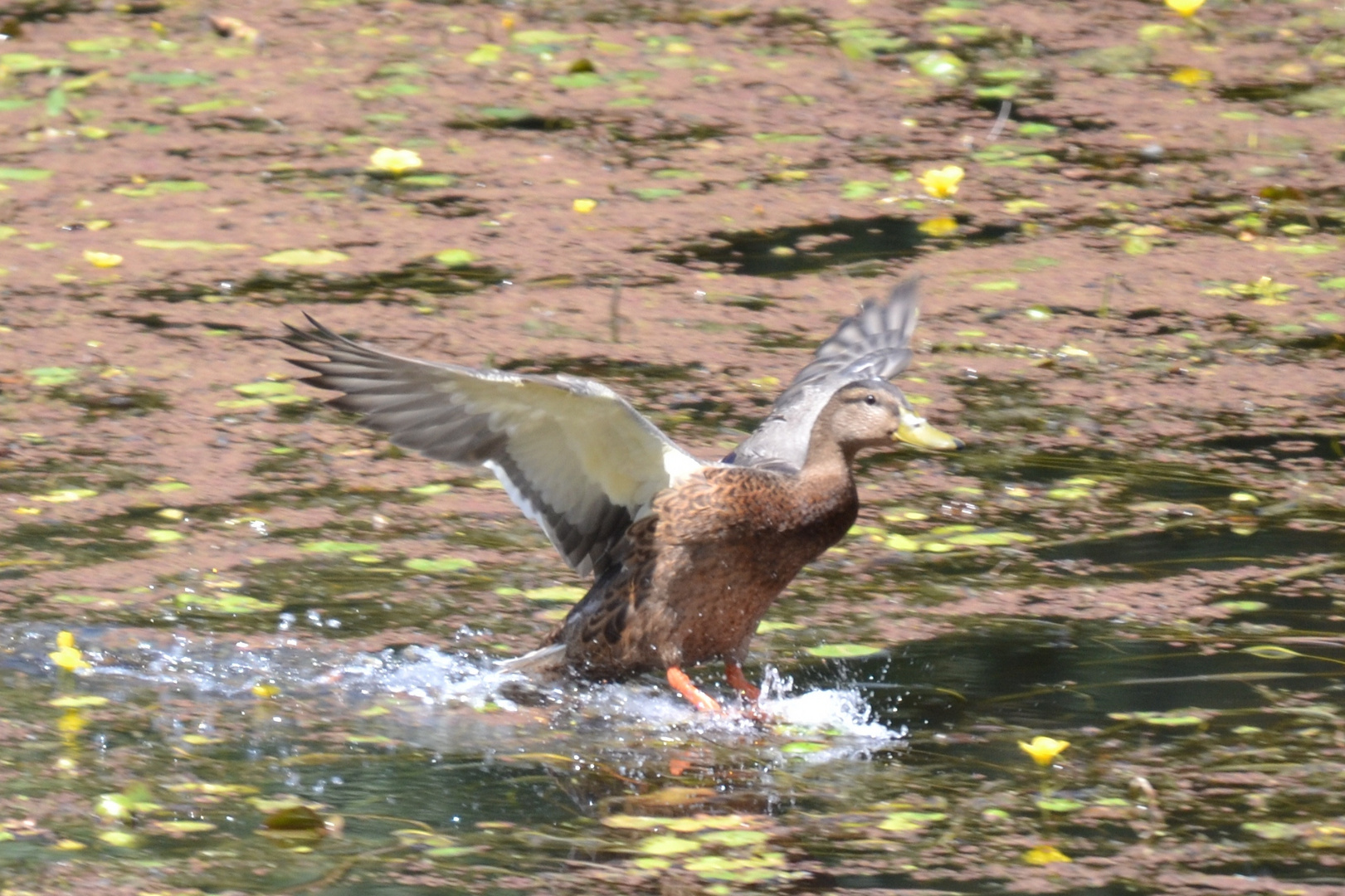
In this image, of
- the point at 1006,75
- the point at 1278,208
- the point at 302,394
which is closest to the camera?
the point at 302,394

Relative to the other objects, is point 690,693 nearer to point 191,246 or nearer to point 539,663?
point 539,663

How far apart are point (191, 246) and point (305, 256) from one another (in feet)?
1.55

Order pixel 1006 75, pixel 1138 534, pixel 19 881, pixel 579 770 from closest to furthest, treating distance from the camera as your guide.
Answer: pixel 19 881 → pixel 579 770 → pixel 1138 534 → pixel 1006 75

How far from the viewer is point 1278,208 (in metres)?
8.82

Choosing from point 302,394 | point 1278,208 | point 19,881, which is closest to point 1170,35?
point 1278,208

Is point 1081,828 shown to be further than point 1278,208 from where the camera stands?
No

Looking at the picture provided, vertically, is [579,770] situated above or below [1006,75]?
below

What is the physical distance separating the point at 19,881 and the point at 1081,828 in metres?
2.11

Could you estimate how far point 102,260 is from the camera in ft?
26.2

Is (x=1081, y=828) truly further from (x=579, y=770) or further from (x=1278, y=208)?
(x=1278, y=208)

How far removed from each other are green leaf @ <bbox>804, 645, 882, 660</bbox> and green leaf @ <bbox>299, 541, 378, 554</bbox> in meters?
1.32

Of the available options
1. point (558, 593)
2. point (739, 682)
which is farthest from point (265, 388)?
point (739, 682)

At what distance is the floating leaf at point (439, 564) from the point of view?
5.80 m

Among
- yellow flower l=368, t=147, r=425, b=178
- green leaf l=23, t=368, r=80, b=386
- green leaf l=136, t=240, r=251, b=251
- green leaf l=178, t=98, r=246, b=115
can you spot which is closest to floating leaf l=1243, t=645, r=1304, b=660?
green leaf l=23, t=368, r=80, b=386
